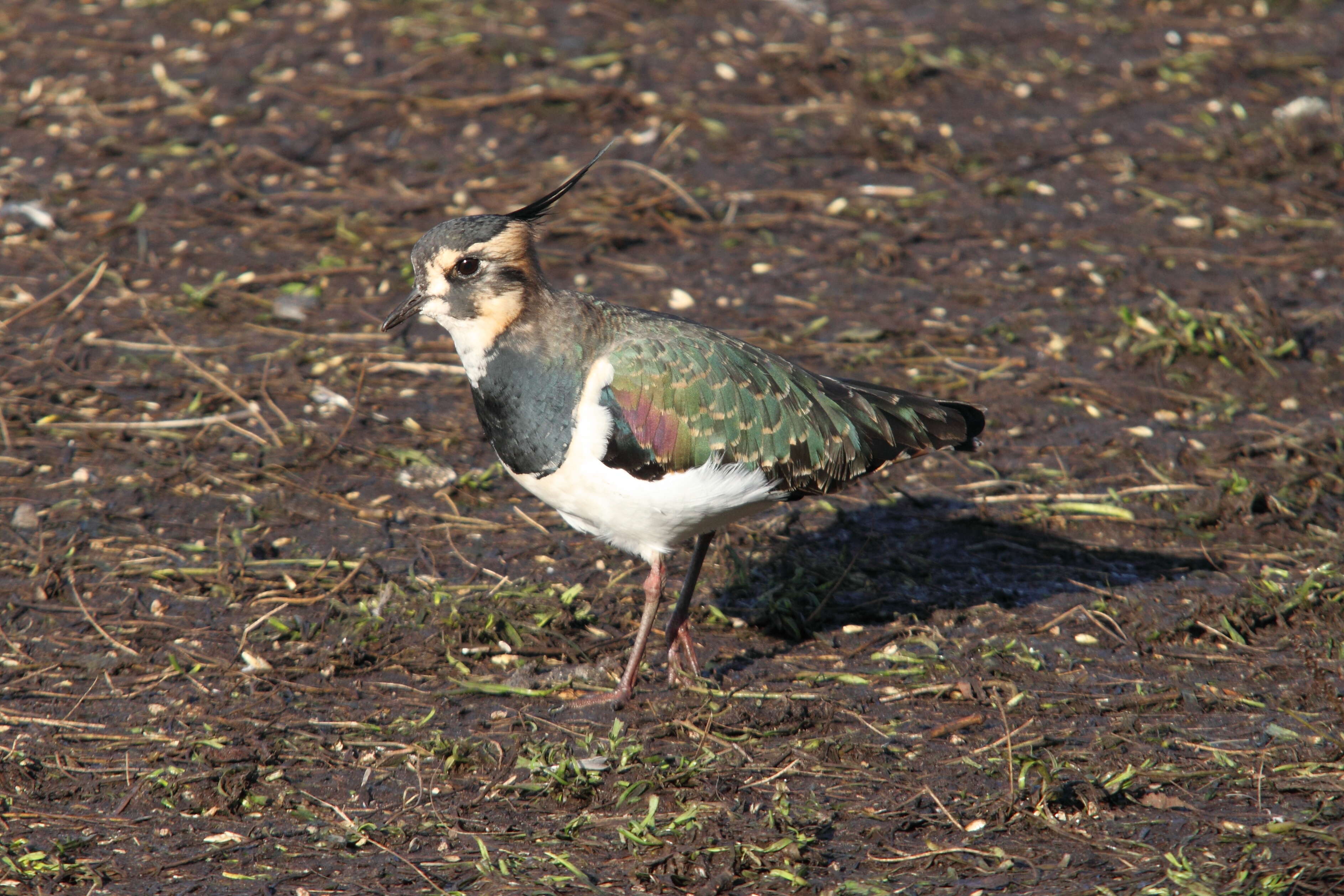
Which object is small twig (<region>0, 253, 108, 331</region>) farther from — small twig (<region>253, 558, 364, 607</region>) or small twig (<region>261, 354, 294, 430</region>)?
small twig (<region>253, 558, 364, 607</region>)

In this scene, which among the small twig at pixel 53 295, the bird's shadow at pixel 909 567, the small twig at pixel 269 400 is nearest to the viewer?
the bird's shadow at pixel 909 567

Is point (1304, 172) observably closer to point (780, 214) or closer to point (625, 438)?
point (780, 214)

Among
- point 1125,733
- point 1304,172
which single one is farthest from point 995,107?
point 1125,733

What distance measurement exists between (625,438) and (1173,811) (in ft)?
7.26

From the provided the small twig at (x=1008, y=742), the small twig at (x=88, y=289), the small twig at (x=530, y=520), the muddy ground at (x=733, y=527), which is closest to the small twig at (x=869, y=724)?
the muddy ground at (x=733, y=527)

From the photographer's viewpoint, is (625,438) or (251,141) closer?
(625,438)

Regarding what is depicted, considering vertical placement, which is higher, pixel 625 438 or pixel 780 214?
pixel 625 438

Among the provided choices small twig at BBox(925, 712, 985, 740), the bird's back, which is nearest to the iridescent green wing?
the bird's back

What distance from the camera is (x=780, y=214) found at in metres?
8.60

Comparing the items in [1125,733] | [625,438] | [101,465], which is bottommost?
[101,465]

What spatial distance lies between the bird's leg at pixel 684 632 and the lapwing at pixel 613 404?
20 cm

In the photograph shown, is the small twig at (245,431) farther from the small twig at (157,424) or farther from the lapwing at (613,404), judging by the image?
the lapwing at (613,404)

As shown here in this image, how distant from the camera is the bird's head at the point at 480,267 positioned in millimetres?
4633

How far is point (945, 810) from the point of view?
4.20 m
